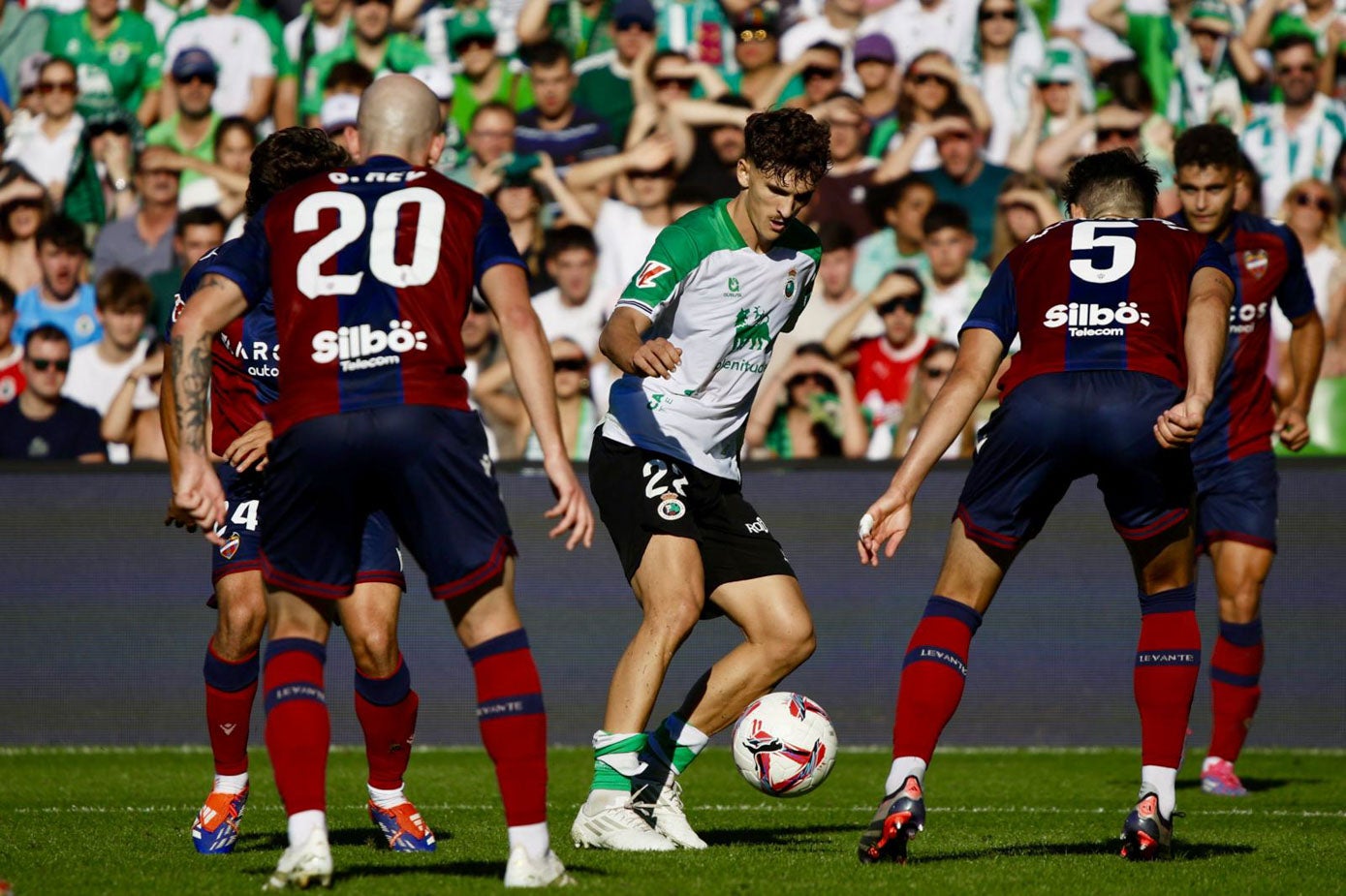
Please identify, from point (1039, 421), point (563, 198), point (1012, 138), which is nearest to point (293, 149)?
point (1039, 421)

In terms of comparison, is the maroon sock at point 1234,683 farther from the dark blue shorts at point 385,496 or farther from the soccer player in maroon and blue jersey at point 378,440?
the dark blue shorts at point 385,496

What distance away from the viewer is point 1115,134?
40.6 ft

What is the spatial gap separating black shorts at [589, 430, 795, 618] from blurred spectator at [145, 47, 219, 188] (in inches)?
289

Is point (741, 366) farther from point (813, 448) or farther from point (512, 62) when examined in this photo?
point (512, 62)

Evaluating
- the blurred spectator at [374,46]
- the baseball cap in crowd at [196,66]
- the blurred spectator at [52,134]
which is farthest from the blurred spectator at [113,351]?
the blurred spectator at [374,46]

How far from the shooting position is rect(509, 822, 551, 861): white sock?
4773 millimetres

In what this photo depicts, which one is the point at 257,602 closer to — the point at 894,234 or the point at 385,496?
the point at 385,496

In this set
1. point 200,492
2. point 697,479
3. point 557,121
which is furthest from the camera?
point 557,121

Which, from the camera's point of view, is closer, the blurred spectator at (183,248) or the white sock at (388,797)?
the white sock at (388,797)

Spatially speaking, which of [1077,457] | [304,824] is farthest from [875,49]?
[304,824]

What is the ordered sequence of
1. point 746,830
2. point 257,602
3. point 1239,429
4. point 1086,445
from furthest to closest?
1. point 1239,429
2. point 746,830
3. point 257,602
4. point 1086,445

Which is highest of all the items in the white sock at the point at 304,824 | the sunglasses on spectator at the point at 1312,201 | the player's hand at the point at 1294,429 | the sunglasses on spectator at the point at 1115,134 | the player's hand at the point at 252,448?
the sunglasses on spectator at the point at 1115,134

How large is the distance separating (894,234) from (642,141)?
1934 millimetres

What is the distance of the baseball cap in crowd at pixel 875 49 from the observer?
495 inches
